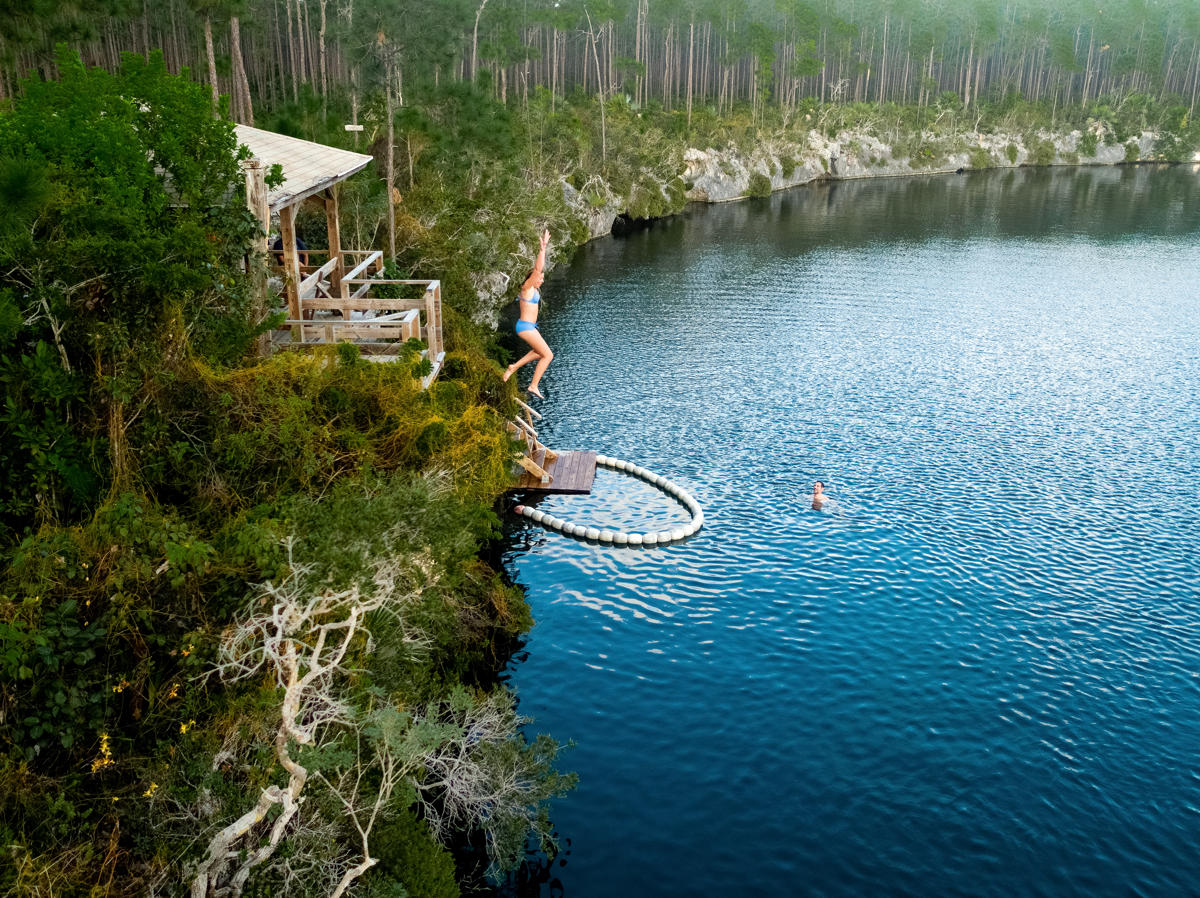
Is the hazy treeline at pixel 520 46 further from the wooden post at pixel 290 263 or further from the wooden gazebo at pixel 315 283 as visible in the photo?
the wooden post at pixel 290 263

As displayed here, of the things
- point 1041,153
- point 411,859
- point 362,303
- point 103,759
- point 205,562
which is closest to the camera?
point 103,759

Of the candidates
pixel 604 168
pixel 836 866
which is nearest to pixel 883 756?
pixel 836 866

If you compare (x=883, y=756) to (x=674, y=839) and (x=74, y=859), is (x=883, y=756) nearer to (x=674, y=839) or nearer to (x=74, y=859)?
(x=674, y=839)

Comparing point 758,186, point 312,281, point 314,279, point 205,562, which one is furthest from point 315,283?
point 758,186

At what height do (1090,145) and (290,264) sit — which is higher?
(290,264)

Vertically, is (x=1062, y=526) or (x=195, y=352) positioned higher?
(x=195, y=352)

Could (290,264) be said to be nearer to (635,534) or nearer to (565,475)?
(565,475)

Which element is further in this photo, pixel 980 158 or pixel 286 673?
pixel 980 158
